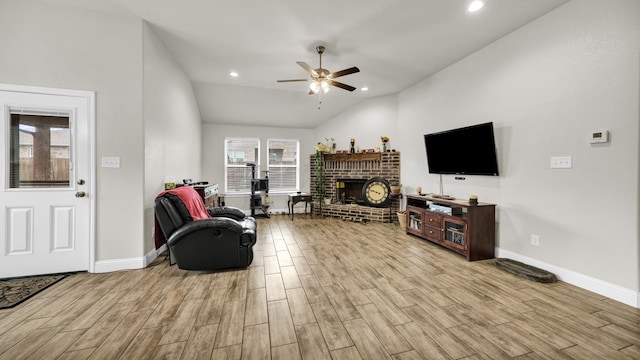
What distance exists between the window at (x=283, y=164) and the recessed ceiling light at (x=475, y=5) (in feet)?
16.6

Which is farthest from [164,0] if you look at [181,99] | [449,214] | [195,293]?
[449,214]

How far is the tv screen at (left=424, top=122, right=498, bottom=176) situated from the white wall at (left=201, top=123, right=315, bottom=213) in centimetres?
359

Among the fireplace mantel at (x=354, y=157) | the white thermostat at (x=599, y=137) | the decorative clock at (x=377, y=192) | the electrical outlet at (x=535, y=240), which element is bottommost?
the electrical outlet at (x=535, y=240)

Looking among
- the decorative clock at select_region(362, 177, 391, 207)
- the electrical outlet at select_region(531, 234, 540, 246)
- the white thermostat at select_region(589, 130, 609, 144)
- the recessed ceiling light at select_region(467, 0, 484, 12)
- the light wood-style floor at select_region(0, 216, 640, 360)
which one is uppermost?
the recessed ceiling light at select_region(467, 0, 484, 12)

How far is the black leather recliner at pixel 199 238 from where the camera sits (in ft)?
8.73

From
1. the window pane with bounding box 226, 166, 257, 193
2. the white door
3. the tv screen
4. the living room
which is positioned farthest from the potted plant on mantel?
the white door

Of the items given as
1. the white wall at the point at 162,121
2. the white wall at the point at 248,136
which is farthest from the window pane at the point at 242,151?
the white wall at the point at 162,121

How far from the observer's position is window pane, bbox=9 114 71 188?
2.57 metres

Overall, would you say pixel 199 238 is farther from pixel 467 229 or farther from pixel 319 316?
pixel 467 229

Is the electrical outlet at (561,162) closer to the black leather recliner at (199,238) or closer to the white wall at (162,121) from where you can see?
the black leather recliner at (199,238)

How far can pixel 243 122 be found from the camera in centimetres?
642

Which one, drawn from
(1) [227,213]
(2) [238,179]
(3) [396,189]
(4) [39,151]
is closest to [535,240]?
(3) [396,189]

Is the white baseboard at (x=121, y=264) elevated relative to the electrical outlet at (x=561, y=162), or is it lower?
lower

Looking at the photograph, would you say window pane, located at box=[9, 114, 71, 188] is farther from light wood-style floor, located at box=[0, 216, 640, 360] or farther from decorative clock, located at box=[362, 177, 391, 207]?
decorative clock, located at box=[362, 177, 391, 207]
